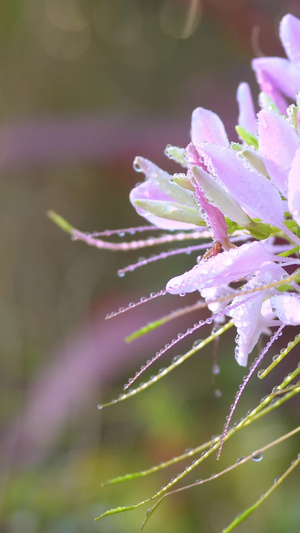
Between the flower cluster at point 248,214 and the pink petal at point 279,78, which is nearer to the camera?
the flower cluster at point 248,214

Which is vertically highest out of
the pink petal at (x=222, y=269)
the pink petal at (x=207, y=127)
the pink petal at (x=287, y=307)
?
the pink petal at (x=207, y=127)

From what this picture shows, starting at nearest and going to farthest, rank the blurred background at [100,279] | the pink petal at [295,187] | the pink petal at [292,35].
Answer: the pink petal at [295,187] < the pink petal at [292,35] < the blurred background at [100,279]

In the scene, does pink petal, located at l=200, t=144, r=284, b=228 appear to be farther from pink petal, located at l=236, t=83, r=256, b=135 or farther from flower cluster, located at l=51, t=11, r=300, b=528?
pink petal, located at l=236, t=83, r=256, b=135

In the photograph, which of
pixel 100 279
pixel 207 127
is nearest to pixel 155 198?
pixel 207 127

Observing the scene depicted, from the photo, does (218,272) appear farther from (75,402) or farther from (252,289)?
(75,402)

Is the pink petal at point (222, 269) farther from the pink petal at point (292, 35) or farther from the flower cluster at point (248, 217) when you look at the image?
the pink petal at point (292, 35)

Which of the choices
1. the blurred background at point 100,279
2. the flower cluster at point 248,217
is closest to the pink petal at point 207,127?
the flower cluster at point 248,217

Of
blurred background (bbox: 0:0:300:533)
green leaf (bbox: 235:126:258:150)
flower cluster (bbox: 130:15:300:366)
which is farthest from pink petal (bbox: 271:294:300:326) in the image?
blurred background (bbox: 0:0:300:533)
